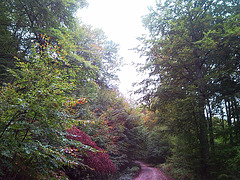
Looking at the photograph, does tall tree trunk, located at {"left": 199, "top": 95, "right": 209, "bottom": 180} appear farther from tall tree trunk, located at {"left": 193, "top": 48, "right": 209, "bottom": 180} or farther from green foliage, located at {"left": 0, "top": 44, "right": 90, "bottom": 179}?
green foliage, located at {"left": 0, "top": 44, "right": 90, "bottom": 179}

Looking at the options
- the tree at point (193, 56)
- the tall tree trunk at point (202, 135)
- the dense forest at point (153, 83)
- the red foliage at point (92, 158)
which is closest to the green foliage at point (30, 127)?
the dense forest at point (153, 83)

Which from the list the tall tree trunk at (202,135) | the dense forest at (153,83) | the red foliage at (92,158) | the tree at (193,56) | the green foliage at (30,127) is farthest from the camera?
the tall tree trunk at (202,135)

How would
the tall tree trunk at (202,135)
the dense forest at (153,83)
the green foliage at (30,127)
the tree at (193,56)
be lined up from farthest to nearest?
the tall tree trunk at (202,135) < the tree at (193,56) < the dense forest at (153,83) < the green foliage at (30,127)

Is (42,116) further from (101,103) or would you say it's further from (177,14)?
(101,103)

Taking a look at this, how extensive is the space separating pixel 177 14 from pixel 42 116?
6893 millimetres

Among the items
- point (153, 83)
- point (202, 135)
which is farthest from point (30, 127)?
point (153, 83)

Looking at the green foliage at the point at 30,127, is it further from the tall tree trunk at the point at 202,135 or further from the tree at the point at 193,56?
the tall tree trunk at the point at 202,135

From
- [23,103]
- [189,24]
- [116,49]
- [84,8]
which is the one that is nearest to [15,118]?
[23,103]

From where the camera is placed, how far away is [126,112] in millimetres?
14789

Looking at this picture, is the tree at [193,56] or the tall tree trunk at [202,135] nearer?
the tree at [193,56]

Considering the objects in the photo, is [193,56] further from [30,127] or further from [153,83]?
[30,127]

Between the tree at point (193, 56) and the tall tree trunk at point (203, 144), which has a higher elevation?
the tree at point (193, 56)

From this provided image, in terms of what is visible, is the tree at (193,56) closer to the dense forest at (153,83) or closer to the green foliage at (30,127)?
the dense forest at (153,83)

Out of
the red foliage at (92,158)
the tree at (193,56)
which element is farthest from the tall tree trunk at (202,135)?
the red foliage at (92,158)
